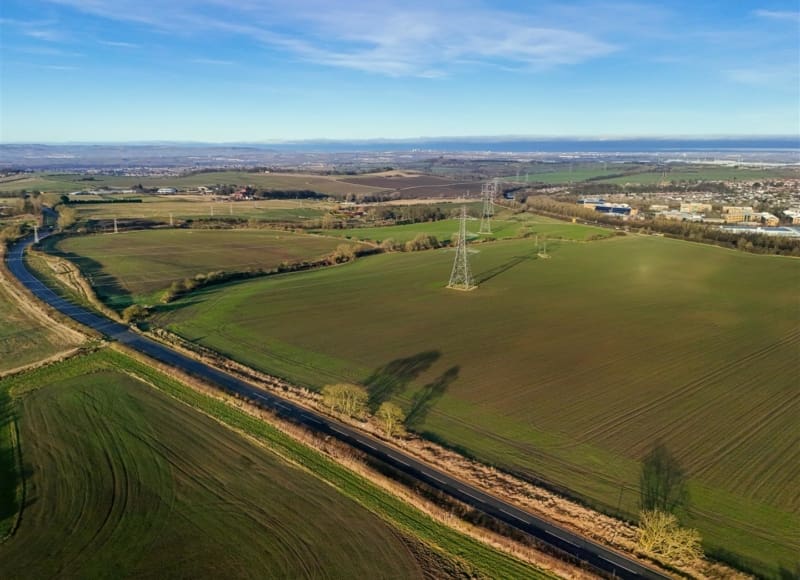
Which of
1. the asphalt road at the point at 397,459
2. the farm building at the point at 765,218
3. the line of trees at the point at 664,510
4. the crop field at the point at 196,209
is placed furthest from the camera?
the crop field at the point at 196,209

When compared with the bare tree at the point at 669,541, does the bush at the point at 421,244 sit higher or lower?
higher

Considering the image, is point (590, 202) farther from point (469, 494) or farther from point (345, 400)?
point (469, 494)

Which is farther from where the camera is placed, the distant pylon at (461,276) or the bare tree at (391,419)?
the distant pylon at (461,276)

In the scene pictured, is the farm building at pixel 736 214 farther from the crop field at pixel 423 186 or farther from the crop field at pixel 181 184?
the crop field at pixel 181 184

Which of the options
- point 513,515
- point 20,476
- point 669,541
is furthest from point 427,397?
point 20,476

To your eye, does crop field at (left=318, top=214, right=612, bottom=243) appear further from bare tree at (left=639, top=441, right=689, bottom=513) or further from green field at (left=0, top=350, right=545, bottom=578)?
bare tree at (left=639, top=441, right=689, bottom=513)

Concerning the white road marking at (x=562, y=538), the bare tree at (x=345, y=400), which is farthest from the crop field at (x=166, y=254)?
the white road marking at (x=562, y=538)

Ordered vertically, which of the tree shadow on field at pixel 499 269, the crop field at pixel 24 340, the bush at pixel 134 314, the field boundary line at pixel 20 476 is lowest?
the field boundary line at pixel 20 476
